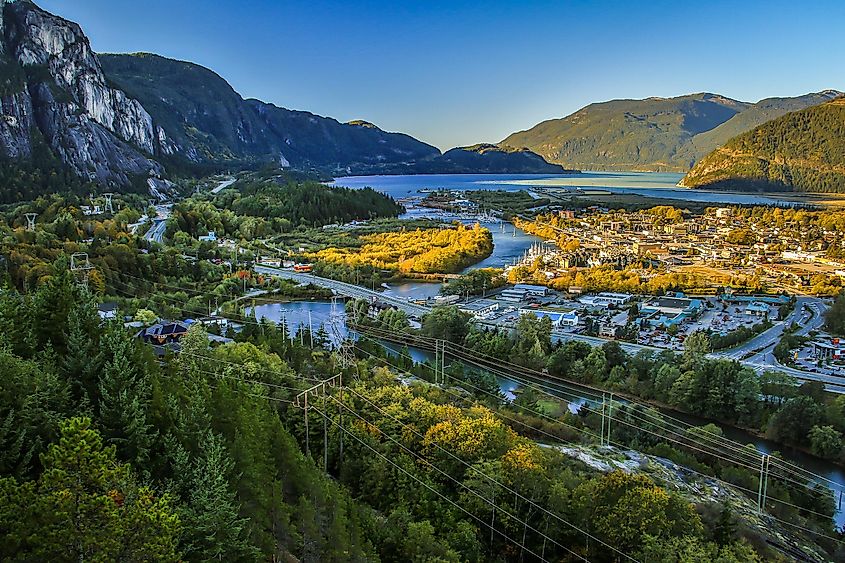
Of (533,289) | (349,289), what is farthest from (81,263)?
(533,289)

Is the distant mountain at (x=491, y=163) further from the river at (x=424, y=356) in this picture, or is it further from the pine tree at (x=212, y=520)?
the pine tree at (x=212, y=520)

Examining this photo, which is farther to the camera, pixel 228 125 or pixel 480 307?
pixel 228 125

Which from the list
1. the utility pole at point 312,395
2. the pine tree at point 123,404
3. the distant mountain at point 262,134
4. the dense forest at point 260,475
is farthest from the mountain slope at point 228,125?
the pine tree at point 123,404

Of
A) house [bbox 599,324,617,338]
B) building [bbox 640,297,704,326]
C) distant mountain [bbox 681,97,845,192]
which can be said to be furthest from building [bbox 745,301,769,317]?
distant mountain [bbox 681,97,845,192]

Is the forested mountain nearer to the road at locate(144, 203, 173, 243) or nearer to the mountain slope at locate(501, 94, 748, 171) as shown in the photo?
the road at locate(144, 203, 173, 243)

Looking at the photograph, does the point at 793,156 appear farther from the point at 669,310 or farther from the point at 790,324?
the point at 669,310
